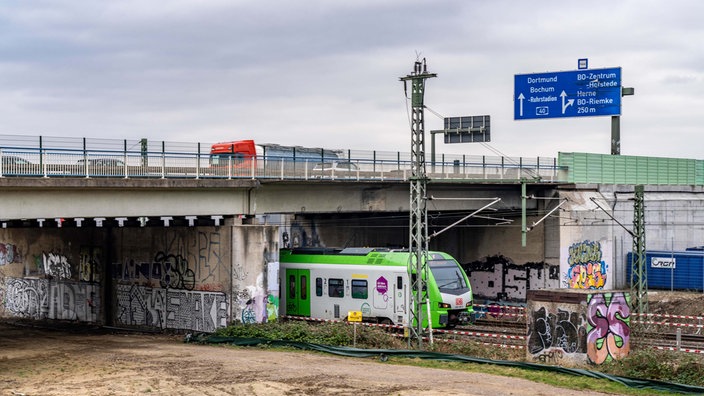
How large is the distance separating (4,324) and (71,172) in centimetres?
2012

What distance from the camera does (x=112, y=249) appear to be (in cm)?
4631

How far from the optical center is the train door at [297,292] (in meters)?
40.9

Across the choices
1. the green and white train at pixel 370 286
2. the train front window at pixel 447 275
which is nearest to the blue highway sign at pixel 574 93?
the green and white train at pixel 370 286

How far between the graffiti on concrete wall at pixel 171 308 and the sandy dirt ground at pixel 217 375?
134 inches

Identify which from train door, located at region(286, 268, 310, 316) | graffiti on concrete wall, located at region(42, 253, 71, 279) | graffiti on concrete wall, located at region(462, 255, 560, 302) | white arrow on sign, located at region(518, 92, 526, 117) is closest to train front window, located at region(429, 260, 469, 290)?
train door, located at region(286, 268, 310, 316)

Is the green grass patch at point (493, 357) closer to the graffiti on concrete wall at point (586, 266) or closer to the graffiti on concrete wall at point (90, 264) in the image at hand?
the graffiti on concrete wall at point (90, 264)

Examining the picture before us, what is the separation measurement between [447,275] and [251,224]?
864cm

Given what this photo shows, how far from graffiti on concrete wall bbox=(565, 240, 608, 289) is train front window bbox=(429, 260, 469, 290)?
61.5 ft

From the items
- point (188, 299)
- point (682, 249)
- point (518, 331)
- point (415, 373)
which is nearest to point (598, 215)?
point (682, 249)

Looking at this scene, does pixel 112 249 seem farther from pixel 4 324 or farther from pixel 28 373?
pixel 28 373

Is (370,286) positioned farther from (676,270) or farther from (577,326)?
(676,270)

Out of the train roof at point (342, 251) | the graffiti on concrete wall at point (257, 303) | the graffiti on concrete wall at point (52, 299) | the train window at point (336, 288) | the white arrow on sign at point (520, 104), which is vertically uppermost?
the white arrow on sign at point (520, 104)

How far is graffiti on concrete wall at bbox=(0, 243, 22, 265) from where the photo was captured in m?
54.0

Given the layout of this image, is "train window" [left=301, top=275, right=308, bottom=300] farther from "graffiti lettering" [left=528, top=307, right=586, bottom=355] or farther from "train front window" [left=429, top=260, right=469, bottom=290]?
"graffiti lettering" [left=528, top=307, right=586, bottom=355]
